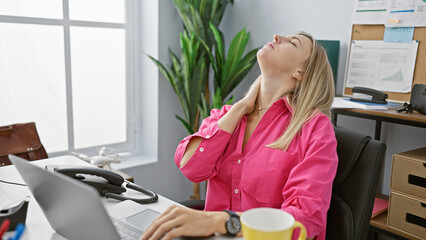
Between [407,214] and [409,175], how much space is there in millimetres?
183

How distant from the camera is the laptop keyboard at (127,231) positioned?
86 centimetres

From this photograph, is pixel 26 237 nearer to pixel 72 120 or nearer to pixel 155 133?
pixel 72 120

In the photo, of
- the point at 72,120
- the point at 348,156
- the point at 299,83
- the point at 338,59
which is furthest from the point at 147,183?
the point at 348,156

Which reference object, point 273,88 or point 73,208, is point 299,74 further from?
point 73,208

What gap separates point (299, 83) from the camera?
1.44 metres

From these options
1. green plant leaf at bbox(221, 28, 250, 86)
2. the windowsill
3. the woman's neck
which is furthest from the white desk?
green plant leaf at bbox(221, 28, 250, 86)

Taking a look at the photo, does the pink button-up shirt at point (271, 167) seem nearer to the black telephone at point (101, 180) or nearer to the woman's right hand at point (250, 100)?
the woman's right hand at point (250, 100)

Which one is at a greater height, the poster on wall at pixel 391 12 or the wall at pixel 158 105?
the poster on wall at pixel 391 12

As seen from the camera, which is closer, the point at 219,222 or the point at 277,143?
the point at 219,222

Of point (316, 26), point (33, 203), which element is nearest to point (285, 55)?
point (33, 203)

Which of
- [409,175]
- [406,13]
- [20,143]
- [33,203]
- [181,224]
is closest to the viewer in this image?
[181,224]

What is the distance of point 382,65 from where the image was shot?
224cm

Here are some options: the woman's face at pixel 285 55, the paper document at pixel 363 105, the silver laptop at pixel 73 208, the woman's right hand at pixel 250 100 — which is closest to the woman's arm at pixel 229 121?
the woman's right hand at pixel 250 100

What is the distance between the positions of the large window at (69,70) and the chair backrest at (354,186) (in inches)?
79.9
